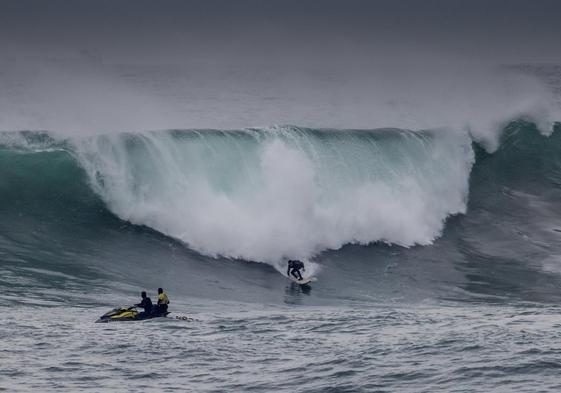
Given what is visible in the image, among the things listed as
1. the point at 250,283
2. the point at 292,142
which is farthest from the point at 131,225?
the point at 292,142

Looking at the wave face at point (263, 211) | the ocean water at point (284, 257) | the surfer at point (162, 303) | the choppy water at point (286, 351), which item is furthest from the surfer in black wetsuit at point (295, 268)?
the surfer at point (162, 303)

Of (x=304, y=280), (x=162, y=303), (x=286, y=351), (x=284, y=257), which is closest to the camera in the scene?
(x=286, y=351)

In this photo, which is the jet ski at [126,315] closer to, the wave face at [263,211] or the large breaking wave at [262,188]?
the wave face at [263,211]

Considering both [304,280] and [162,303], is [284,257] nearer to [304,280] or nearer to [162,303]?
[304,280]

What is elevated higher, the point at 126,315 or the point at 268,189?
the point at 268,189

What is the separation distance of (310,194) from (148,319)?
1191 centimetres

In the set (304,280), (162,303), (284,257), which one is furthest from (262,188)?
(162,303)

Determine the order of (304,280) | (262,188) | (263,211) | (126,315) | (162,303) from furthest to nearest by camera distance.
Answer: (262,188), (263,211), (304,280), (162,303), (126,315)

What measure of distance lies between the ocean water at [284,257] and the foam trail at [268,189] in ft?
0.23

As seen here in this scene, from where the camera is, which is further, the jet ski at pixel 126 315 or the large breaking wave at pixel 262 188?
the large breaking wave at pixel 262 188

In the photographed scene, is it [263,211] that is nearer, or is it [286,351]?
[286,351]

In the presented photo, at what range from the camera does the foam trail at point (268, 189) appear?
104 ft

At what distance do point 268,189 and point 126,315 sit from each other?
38.5 feet

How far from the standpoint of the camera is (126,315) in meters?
22.7
